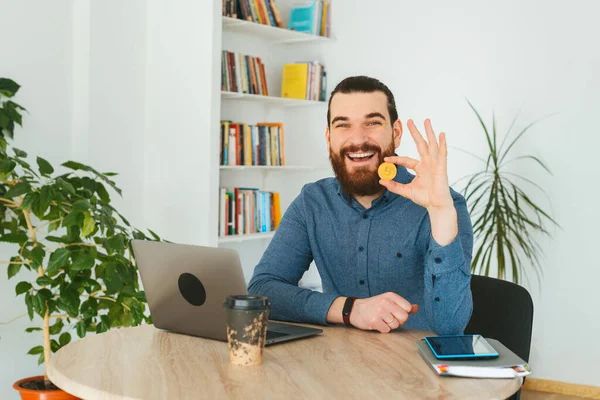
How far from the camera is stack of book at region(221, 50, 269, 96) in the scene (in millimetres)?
4262

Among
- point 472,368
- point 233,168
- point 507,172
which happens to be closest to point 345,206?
point 472,368

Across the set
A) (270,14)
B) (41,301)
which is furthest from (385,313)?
(270,14)

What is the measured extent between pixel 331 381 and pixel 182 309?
438mm

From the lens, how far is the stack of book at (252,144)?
4.29 metres

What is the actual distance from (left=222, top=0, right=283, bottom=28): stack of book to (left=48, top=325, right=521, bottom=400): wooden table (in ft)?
9.70

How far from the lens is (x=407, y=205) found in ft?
6.89

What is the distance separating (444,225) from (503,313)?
1.22 ft

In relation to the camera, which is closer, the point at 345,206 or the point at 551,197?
the point at 345,206

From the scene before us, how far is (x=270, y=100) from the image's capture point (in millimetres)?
4668

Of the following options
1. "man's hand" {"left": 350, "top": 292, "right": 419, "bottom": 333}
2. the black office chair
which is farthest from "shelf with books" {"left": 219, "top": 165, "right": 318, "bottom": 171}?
"man's hand" {"left": 350, "top": 292, "right": 419, "bottom": 333}

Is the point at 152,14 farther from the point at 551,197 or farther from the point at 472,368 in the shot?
the point at 472,368

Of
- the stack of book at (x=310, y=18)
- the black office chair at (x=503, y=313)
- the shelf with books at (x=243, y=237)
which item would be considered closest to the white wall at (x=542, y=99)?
the stack of book at (x=310, y=18)

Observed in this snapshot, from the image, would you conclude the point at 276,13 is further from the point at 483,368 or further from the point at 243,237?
the point at 483,368

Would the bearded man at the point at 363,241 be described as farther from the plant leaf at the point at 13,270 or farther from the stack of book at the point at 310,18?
the stack of book at the point at 310,18
